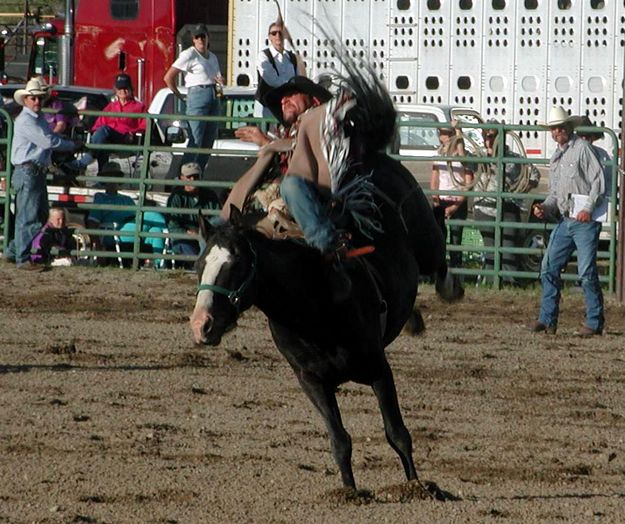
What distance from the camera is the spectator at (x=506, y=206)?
15977 millimetres

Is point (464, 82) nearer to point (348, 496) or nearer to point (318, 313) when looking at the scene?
point (318, 313)

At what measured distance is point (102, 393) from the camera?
9.90 m

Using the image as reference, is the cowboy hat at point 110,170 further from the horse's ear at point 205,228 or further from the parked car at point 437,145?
the horse's ear at point 205,228

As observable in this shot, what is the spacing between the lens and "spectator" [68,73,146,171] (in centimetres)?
1730

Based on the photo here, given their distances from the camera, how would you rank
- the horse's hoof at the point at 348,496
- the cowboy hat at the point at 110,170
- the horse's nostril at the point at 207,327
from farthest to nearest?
the cowboy hat at the point at 110,170 < the horse's hoof at the point at 348,496 < the horse's nostril at the point at 207,327

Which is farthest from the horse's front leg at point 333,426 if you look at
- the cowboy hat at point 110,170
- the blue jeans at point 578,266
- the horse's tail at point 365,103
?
the cowboy hat at point 110,170

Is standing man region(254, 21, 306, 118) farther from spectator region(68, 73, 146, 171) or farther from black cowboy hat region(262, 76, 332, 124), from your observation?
black cowboy hat region(262, 76, 332, 124)

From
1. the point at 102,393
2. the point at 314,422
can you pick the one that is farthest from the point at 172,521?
the point at 102,393

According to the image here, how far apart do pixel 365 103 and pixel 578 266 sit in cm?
550

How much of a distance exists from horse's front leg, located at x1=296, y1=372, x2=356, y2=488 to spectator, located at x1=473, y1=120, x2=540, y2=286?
29.7 ft

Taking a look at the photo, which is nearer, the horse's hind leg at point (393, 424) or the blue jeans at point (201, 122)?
the horse's hind leg at point (393, 424)

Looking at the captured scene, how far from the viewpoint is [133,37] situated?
23812 millimetres

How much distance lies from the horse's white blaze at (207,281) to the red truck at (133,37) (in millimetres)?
17099

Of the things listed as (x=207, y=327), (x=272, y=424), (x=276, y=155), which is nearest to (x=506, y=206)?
(x=272, y=424)
